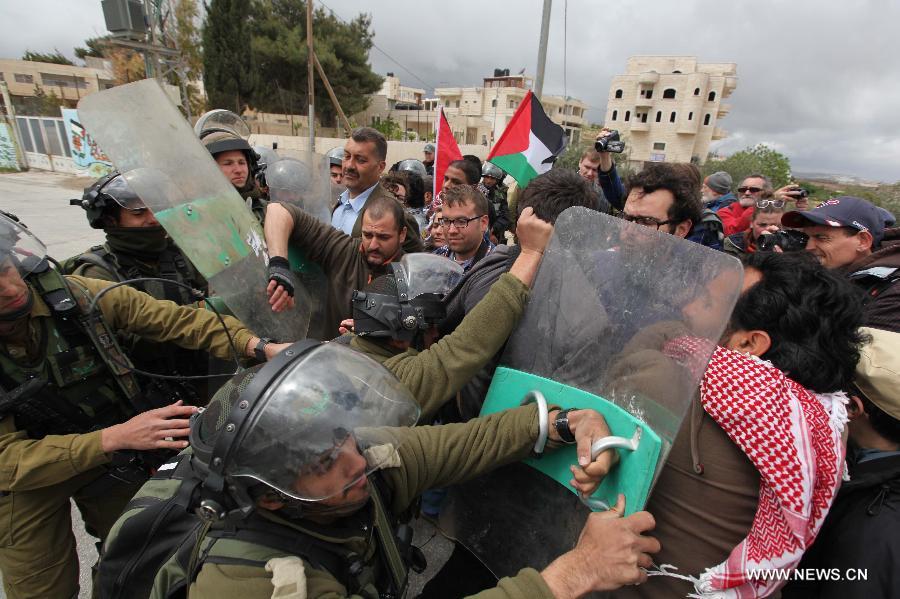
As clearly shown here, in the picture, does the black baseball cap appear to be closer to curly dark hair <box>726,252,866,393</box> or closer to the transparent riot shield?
curly dark hair <box>726,252,866,393</box>

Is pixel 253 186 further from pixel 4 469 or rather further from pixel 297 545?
pixel 297 545

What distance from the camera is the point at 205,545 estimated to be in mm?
947

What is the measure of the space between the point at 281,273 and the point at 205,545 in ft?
4.29

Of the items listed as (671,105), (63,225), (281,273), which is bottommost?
(63,225)

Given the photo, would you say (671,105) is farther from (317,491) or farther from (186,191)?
(317,491)

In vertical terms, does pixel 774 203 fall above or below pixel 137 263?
above

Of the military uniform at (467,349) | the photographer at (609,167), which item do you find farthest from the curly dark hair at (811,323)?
the photographer at (609,167)

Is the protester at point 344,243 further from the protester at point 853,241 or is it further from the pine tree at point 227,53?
the pine tree at point 227,53

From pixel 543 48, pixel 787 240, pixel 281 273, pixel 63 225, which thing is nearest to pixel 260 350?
pixel 281 273

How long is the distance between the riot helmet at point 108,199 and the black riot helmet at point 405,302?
136 centimetres

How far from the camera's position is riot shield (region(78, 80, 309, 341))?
180 centimetres

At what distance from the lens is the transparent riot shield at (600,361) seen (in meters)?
0.91

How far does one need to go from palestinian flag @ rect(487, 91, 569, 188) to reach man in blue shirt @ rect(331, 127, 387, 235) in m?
1.15

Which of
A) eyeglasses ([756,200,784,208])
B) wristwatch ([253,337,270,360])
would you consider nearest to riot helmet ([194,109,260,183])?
wristwatch ([253,337,270,360])
